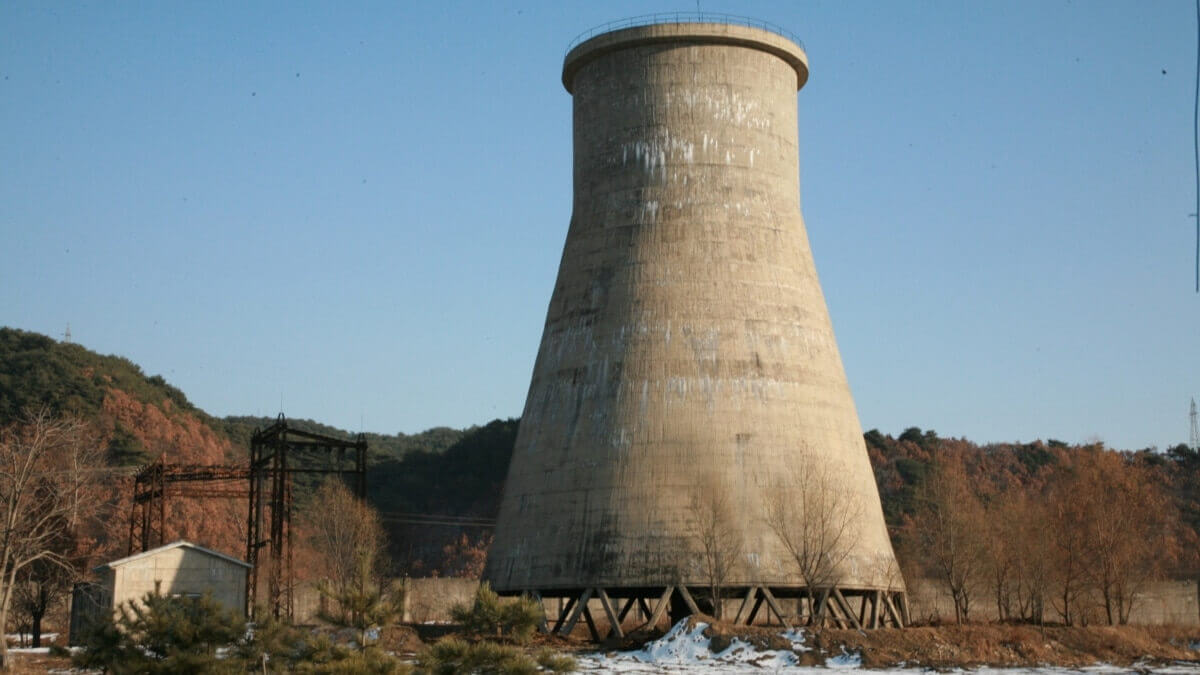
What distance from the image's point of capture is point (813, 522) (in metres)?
31.2

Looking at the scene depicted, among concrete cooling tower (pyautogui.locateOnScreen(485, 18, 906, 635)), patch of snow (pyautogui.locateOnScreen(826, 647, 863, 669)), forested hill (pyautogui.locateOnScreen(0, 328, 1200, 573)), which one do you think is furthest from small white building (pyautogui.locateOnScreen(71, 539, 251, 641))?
forested hill (pyautogui.locateOnScreen(0, 328, 1200, 573))

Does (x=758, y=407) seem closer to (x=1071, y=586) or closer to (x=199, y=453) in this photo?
(x=1071, y=586)

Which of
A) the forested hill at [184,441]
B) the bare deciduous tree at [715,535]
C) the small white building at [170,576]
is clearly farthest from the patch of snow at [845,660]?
the forested hill at [184,441]

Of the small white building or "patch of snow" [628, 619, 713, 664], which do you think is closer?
"patch of snow" [628, 619, 713, 664]

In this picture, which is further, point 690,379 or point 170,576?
point 170,576

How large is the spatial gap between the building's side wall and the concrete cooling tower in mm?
7557

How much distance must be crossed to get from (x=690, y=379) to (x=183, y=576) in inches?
578

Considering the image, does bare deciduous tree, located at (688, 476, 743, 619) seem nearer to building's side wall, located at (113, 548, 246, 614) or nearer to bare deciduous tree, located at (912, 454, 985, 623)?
bare deciduous tree, located at (912, 454, 985, 623)

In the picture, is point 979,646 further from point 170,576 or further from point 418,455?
point 418,455

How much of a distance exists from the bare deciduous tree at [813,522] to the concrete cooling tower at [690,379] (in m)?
0.05

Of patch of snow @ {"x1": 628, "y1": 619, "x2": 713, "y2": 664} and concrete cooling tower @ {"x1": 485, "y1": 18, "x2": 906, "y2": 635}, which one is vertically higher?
concrete cooling tower @ {"x1": 485, "y1": 18, "x2": 906, "y2": 635}

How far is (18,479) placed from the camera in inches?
1106

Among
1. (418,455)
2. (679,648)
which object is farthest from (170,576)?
(418,455)

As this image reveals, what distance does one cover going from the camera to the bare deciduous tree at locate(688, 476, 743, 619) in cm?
3077
